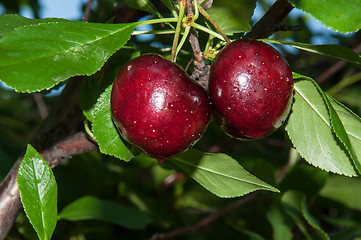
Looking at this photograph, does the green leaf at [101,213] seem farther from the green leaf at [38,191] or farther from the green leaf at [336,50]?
the green leaf at [336,50]

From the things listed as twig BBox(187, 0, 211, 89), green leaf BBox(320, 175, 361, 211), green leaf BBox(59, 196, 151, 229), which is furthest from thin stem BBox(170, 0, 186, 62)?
green leaf BBox(320, 175, 361, 211)

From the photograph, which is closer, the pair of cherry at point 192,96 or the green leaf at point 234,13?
the pair of cherry at point 192,96

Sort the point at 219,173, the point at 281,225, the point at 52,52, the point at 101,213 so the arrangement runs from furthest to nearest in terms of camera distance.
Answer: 1. the point at 281,225
2. the point at 101,213
3. the point at 219,173
4. the point at 52,52

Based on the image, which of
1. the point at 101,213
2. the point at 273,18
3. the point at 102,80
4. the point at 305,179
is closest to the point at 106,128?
the point at 102,80

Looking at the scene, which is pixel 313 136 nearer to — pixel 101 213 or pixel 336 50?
pixel 336 50

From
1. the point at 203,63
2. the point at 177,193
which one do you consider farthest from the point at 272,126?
the point at 177,193

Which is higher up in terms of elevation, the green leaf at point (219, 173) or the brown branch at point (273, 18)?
the brown branch at point (273, 18)

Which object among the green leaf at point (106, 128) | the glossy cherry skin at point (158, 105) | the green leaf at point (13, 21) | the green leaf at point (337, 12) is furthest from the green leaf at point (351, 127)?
the green leaf at point (13, 21)
